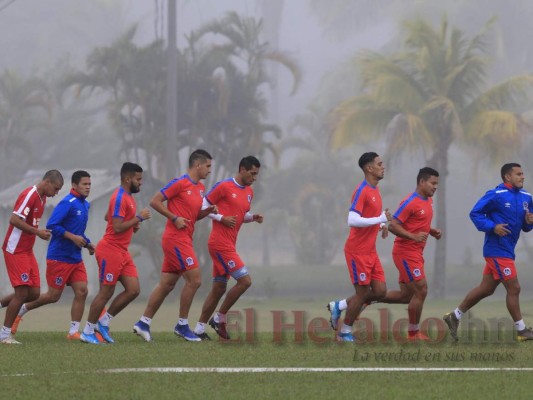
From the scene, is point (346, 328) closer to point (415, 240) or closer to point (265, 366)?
point (415, 240)

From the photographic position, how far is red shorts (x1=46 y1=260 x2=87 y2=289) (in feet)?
46.5

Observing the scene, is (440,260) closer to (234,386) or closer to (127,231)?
(127,231)

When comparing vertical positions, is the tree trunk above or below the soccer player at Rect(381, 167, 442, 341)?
above

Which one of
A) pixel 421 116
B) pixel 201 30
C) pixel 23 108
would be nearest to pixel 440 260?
pixel 421 116

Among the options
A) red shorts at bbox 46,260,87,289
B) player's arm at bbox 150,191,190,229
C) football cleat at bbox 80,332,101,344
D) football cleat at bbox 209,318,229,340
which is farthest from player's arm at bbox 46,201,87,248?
football cleat at bbox 209,318,229,340

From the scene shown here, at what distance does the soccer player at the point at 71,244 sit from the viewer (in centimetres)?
1392

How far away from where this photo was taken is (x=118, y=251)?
557 inches

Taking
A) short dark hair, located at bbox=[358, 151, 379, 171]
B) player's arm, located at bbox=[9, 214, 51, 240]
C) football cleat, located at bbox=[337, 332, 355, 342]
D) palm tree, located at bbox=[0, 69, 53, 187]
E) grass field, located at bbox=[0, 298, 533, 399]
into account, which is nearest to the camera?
grass field, located at bbox=[0, 298, 533, 399]

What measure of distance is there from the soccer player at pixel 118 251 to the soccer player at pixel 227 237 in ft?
3.13

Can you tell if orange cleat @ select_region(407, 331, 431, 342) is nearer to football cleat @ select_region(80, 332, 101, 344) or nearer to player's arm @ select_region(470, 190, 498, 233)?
player's arm @ select_region(470, 190, 498, 233)

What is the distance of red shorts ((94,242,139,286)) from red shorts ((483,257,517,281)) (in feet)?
13.7

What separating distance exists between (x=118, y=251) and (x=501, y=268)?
4.44 meters

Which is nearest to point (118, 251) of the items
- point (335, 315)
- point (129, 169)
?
point (129, 169)

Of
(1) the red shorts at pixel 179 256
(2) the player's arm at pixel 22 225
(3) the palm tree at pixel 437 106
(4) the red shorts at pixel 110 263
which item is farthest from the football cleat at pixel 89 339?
(3) the palm tree at pixel 437 106
